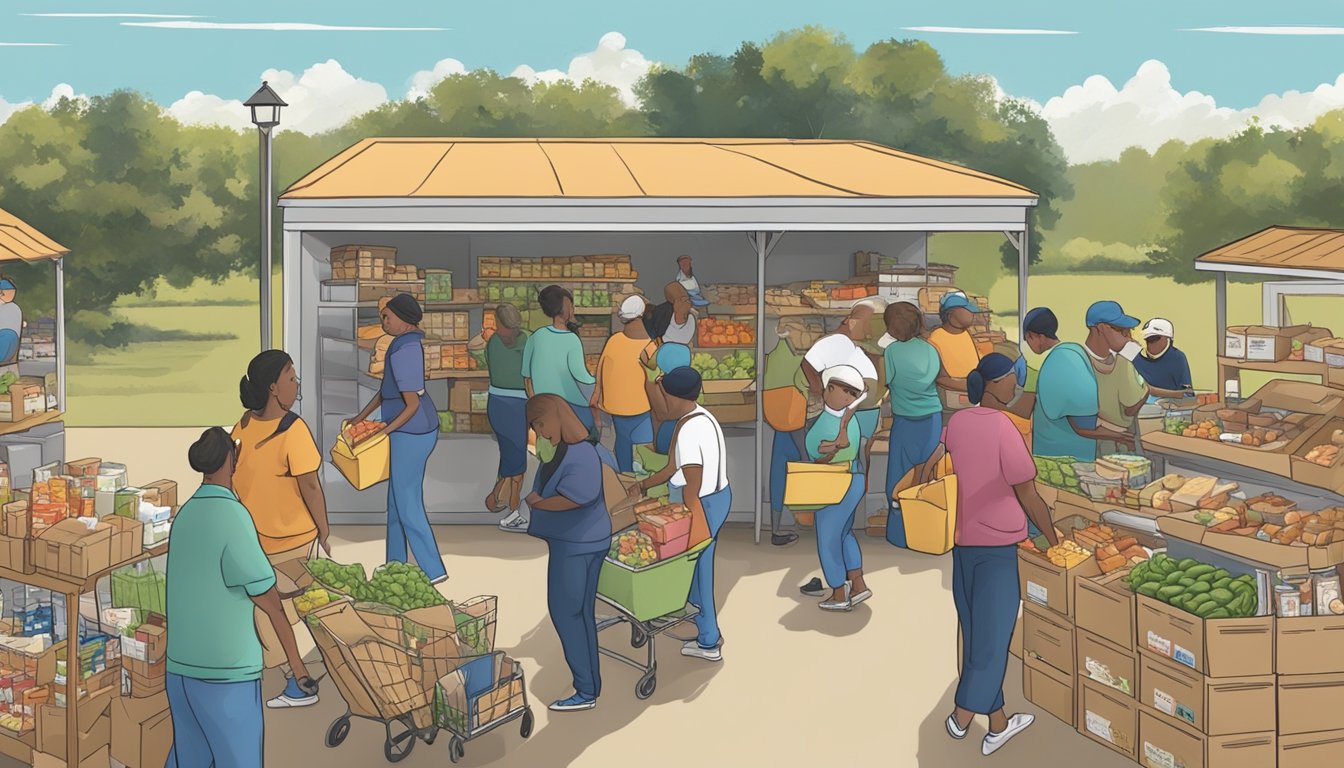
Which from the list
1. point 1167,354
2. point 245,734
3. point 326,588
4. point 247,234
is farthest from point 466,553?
point 247,234

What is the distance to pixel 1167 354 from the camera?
9.20 meters

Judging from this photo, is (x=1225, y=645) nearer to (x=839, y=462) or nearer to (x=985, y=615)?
(x=985, y=615)

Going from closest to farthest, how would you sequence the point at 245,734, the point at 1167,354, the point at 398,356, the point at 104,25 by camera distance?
the point at 245,734 < the point at 398,356 < the point at 1167,354 < the point at 104,25

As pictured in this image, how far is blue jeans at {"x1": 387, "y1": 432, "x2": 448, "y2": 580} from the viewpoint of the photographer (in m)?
7.73

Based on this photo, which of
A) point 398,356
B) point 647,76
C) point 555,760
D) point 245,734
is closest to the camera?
point 245,734

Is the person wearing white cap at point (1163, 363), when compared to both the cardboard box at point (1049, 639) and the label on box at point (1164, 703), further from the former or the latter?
the label on box at point (1164, 703)

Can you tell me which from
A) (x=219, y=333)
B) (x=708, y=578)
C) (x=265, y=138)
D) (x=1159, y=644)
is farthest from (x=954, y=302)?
(x=219, y=333)

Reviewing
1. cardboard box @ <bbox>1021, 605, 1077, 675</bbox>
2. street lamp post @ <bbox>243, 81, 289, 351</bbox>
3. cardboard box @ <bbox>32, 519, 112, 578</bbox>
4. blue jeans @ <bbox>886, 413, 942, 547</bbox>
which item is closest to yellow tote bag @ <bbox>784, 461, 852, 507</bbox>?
blue jeans @ <bbox>886, 413, 942, 547</bbox>

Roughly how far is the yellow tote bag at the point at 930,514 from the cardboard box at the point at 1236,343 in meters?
3.82

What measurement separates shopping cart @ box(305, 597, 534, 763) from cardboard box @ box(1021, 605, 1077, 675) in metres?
2.69

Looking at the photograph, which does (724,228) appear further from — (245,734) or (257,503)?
(245,734)

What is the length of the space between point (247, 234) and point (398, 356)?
86.5ft

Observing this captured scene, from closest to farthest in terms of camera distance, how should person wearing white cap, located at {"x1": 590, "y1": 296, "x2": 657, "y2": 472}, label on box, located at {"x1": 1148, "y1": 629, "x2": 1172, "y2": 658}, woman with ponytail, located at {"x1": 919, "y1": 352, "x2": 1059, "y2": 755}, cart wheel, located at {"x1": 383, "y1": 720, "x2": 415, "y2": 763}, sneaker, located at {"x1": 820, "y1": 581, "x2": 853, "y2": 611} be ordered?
label on box, located at {"x1": 1148, "y1": 629, "x2": 1172, "y2": 658}
woman with ponytail, located at {"x1": 919, "y1": 352, "x2": 1059, "y2": 755}
cart wheel, located at {"x1": 383, "y1": 720, "x2": 415, "y2": 763}
sneaker, located at {"x1": 820, "y1": 581, "x2": 853, "y2": 611}
person wearing white cap, located at {"x1": 590, "y1": 296, "x2": 657, "y2": 472}

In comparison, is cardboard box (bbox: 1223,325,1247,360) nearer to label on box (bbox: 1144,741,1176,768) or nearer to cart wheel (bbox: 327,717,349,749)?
label on box (bbox: 1144,741,1176,768)
